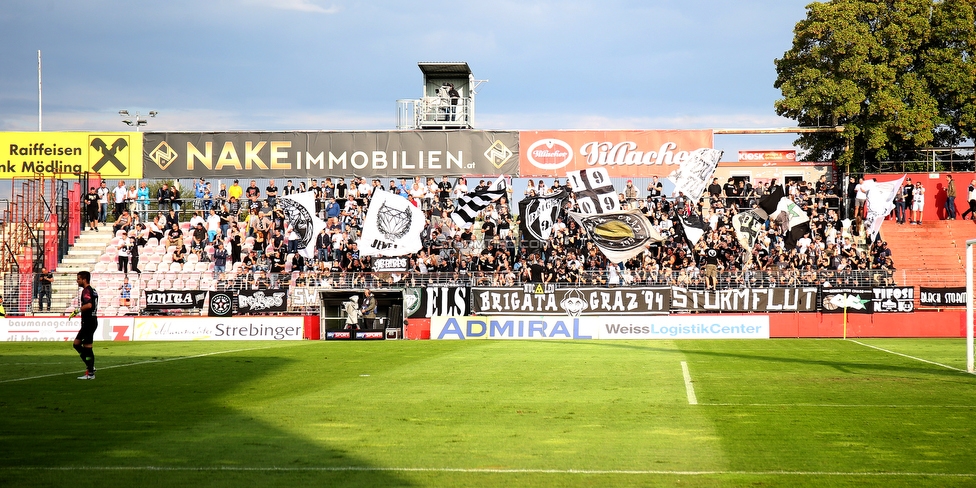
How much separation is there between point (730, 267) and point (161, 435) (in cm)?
2697

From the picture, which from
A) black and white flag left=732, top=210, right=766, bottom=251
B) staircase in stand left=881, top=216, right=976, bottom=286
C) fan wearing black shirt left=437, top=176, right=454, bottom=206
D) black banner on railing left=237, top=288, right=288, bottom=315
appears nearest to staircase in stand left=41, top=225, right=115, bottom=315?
black banner on railing left=237, top=288, right=288, bottom=315

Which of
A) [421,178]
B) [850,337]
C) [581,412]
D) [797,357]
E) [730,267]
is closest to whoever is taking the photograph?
[581,412]

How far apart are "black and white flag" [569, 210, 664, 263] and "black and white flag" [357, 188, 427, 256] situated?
6.77 meters

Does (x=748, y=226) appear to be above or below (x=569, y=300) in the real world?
above

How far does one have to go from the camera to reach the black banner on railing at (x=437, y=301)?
3331 cm

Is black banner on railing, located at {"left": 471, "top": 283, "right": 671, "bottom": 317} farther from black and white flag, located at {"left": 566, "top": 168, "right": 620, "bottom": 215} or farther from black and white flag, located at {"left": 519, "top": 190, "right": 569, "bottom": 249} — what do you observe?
black and white flag, located at {"left": 566, "top": 168, "right": 620, "bottom": 215}

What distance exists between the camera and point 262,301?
3400 centimetres

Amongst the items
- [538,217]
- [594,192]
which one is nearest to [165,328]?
[538,217]

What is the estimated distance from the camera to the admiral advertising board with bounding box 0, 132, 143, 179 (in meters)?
44.9

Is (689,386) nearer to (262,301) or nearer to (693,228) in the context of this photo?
(693,228)

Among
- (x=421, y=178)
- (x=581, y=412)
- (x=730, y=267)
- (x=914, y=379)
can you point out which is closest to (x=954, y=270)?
(x=730, y=267)

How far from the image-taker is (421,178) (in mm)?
44625

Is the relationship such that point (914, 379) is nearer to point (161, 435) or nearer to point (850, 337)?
point (161, 435)

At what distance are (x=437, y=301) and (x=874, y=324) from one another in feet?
51.9
